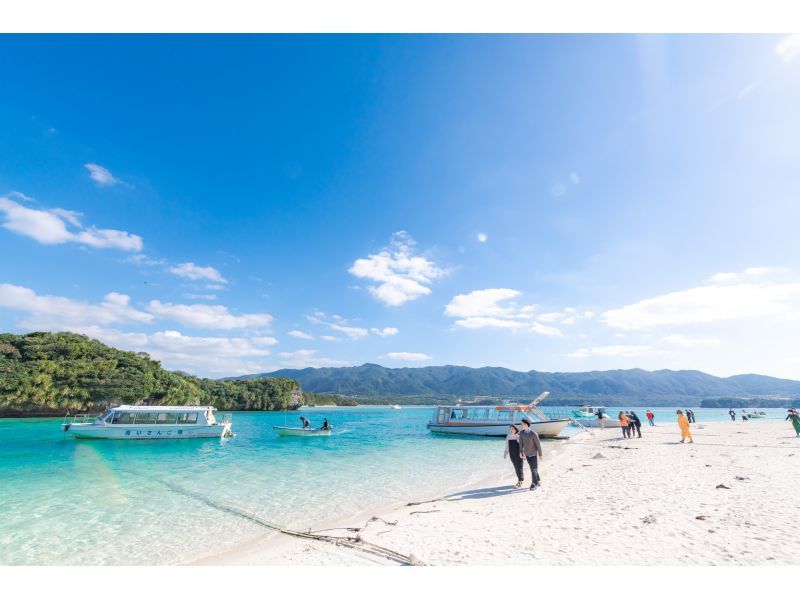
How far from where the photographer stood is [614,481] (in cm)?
1425

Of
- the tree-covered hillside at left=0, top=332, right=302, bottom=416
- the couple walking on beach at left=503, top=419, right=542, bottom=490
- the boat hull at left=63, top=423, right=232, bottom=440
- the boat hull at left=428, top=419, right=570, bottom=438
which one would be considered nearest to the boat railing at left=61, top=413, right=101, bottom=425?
the boat hull at left=63, top=423, right=232, bottom=440

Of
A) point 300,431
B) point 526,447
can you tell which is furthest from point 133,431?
point 526,447

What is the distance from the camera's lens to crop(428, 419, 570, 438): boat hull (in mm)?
37281

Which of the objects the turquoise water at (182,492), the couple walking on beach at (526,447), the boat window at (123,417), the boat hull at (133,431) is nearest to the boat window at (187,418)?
the boat hull at (133,431)

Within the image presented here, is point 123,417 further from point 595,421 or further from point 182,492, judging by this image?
point 595,421

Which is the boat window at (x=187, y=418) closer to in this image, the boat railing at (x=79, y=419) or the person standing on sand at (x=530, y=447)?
the boat railing at (x=79, y=419)

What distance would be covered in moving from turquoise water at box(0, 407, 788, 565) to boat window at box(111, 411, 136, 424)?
811 cm

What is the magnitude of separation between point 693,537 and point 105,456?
3490 centimetres

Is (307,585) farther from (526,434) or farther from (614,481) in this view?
(614,481)

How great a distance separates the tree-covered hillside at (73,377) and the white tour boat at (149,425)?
4480 cm

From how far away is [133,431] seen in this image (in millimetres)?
37562

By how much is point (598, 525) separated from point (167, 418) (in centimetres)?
4342

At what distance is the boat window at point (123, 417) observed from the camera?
3809 centimetres

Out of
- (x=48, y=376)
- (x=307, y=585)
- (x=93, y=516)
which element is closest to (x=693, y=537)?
(x=307, y=585)
